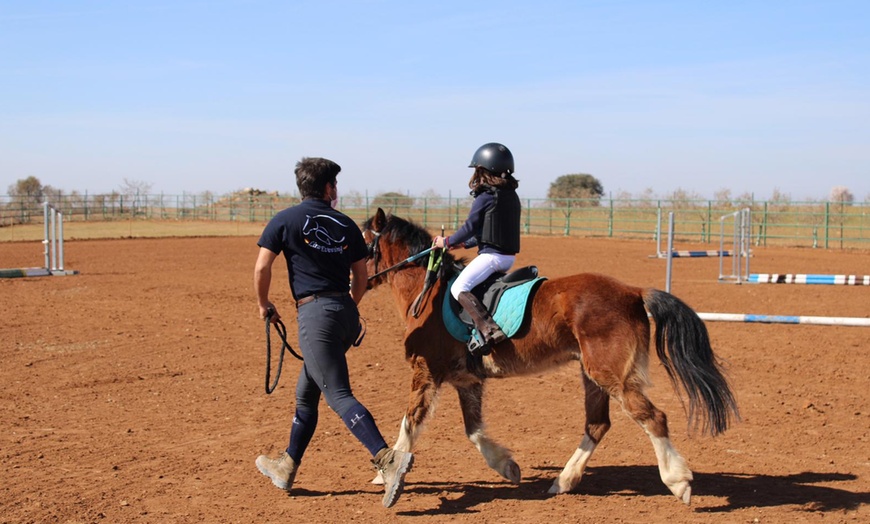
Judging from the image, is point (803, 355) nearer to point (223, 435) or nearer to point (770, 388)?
point (770, 388)

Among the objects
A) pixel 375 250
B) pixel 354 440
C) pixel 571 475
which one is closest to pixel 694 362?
pixel 571 475

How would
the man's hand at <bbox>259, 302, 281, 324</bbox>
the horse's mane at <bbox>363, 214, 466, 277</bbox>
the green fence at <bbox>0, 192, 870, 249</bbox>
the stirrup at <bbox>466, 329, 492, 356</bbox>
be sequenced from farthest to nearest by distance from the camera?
the green fence at <bbox>0, 192, 870, 249</bbox>, the horse's mane at <bbox>363, 214, 466, 277</bbox>, the stirrup at <bbox>466, 329, 492, 356</bbox>, the man's hand at <bbox>259, 302, 281, 324</bbox>

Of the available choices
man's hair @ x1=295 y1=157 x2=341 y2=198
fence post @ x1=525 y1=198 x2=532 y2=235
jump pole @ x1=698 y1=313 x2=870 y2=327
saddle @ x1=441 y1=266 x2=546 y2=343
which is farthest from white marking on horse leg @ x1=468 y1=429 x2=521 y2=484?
fence post @ x1=525 y1=198 x2=532 y2=235

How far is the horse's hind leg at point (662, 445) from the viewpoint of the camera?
4.97 m

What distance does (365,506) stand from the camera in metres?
5.14

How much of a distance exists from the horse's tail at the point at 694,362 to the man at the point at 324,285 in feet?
6.04

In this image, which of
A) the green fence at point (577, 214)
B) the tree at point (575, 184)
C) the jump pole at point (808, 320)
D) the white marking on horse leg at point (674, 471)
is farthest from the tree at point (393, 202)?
the white marking on horse leg at point (674, 471)

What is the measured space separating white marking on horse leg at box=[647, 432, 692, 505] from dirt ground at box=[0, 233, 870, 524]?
0.48ft

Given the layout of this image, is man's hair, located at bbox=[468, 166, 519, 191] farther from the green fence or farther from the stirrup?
the green fence

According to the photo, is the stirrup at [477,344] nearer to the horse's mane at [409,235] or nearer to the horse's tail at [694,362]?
the horse's mane at [409,235]

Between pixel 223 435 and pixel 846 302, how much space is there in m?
12.8

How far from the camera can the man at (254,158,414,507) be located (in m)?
4.89

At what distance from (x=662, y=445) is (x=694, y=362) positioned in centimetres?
60

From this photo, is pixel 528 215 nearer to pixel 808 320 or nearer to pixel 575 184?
pixel 808 320
